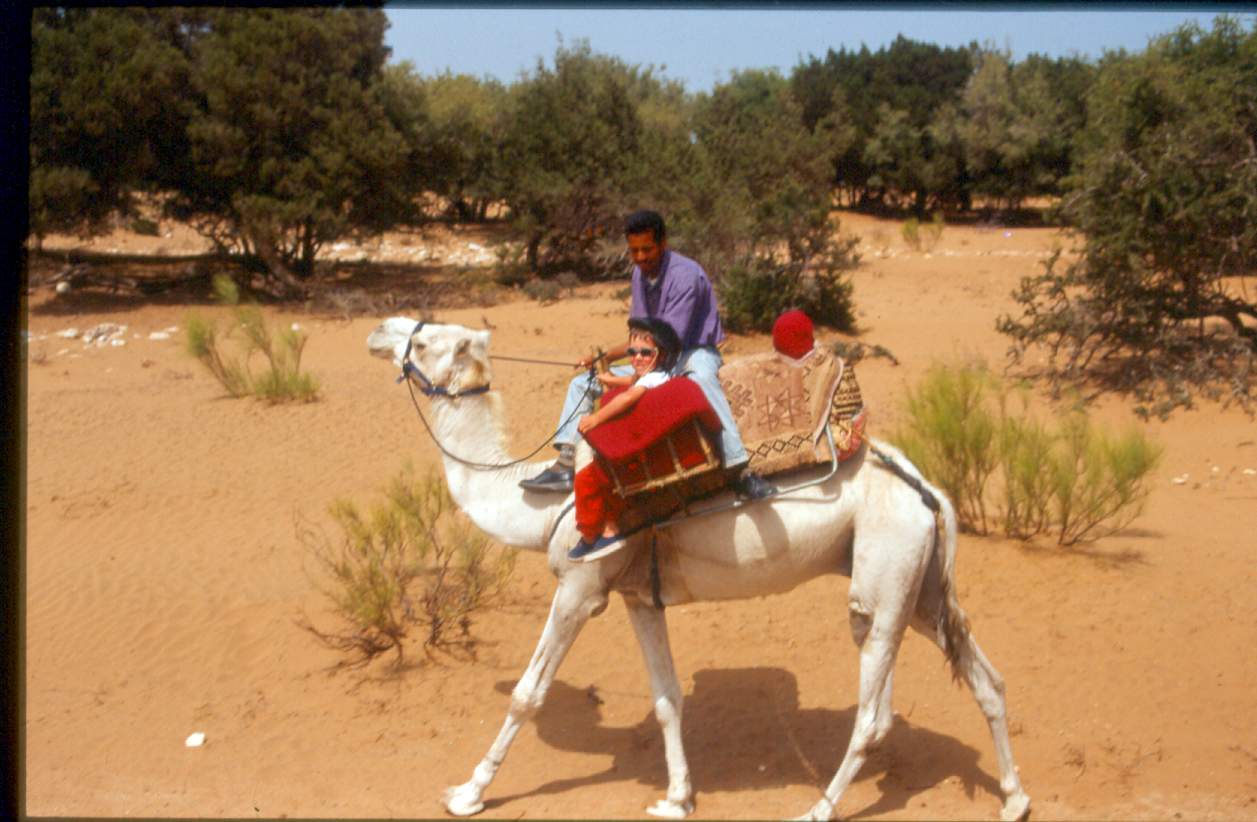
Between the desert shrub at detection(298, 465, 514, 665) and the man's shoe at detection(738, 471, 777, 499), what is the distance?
118 inches

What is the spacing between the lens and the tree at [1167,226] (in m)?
13.9

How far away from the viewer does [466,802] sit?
207 inches

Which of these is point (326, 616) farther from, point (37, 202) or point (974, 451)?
point (37, 202)

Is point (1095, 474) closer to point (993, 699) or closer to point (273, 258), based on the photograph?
point (993, 699)

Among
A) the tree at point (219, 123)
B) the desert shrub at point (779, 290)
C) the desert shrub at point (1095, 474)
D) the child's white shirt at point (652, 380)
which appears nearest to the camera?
the child's white shirt at point (652, 380)

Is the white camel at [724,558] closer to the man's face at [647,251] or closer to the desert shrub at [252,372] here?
the man's face at [647,251]

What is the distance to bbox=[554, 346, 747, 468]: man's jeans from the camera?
4.92 meters

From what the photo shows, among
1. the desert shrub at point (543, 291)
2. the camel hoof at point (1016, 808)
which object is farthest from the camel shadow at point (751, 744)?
the desert shrub at point (543, 291)

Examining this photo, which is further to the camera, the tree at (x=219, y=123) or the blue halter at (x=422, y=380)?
the tree at (x=219, y=123)

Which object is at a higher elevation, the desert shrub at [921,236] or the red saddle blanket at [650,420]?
the desert shrub at [921,236]

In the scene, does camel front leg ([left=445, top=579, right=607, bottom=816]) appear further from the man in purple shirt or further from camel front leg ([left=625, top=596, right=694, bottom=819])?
the man in purple shirt

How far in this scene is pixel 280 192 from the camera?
23.9 meters

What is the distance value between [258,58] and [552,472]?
21532 mm

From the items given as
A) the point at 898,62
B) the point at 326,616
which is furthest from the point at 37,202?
the point at 898,62
